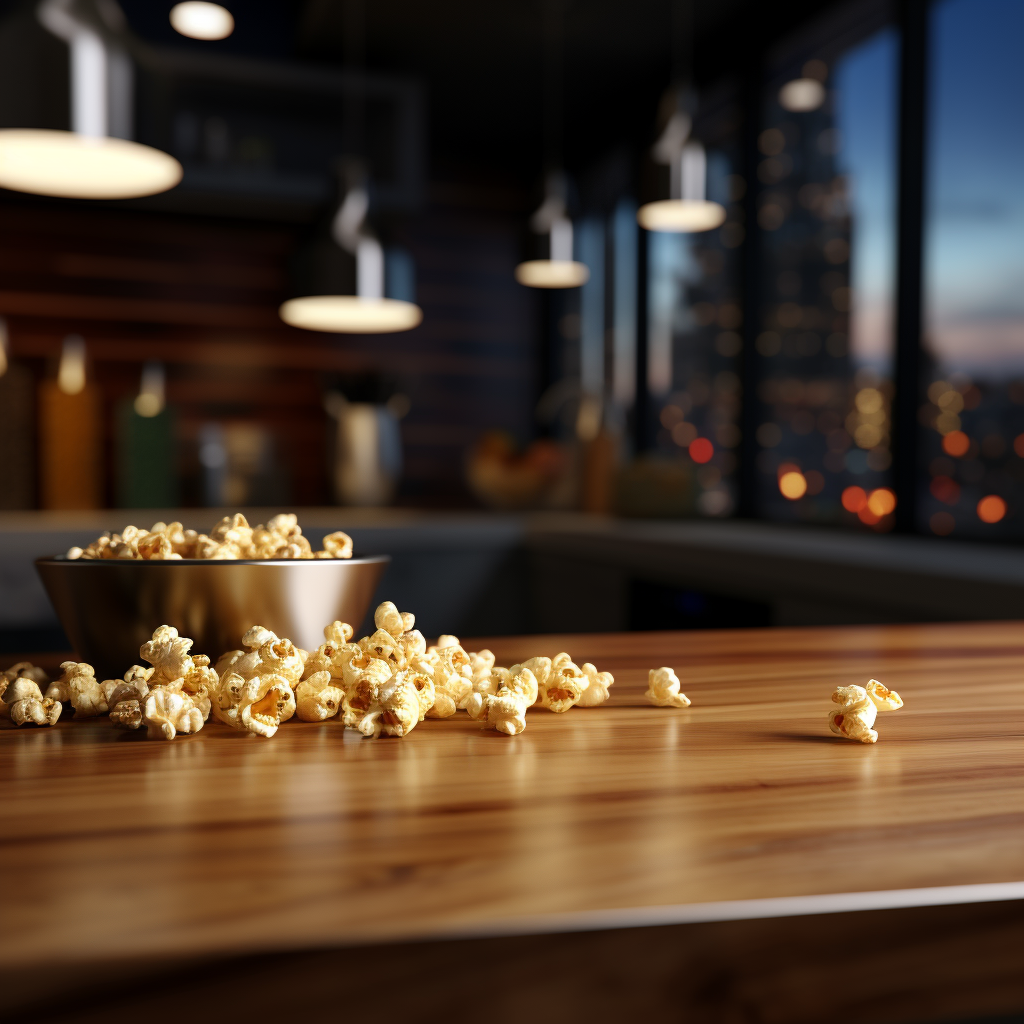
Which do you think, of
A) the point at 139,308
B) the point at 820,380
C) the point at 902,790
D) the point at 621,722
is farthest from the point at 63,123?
the point at 139,308

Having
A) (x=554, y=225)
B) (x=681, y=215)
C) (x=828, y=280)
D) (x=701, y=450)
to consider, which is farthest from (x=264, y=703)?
(x=701, y=450)

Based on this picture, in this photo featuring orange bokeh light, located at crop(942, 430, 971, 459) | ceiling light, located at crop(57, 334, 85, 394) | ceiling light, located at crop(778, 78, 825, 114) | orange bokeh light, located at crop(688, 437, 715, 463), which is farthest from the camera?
ceiling light, located at crop(57, 334, 85, 394)

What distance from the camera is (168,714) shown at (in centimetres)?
49

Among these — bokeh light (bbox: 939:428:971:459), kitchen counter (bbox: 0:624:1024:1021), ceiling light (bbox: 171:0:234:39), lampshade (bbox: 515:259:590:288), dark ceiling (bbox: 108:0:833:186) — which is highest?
dark ceiling (bbox: 108:0:833:186)

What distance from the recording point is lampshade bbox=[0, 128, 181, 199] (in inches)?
59.6

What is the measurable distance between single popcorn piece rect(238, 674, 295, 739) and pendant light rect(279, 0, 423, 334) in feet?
6.61

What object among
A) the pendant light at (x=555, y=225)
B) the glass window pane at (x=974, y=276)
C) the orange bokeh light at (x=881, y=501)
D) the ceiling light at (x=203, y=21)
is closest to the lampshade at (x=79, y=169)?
the ceiling light at (x=203, y=21)

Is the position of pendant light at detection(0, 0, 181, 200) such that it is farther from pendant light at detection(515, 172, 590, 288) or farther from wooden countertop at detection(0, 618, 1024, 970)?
pendant light at detection(515, 172, 590, 288)

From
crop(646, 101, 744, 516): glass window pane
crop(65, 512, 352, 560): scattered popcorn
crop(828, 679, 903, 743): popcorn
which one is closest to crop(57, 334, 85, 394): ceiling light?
crop(646, 101, 744, 516): glass window pane

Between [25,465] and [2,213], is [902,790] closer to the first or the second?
[25,465]

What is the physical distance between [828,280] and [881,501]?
572 millimetres

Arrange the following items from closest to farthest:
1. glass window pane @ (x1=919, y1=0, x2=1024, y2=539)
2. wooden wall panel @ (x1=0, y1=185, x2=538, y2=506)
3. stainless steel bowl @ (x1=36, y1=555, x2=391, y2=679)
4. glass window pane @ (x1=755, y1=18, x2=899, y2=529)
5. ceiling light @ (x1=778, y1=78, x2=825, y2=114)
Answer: stainless steel bowl @ (x1=36, y1=555, x2=391, y2=679)
glass window pane @ (x1=919, y1=0, x2=1024, y2=539)
glass window pane @ (x1=755, y1=18, x2=899, y2=529)
ceiling light @ (x1=778, y1=78, x2=825, y2=114)
wooden wall panel @ (x1=0, y1=185, x2=538, y2=506)

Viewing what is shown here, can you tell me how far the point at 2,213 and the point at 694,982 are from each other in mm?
3625

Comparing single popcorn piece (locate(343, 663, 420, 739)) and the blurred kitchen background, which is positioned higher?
the blurred kitchen background
